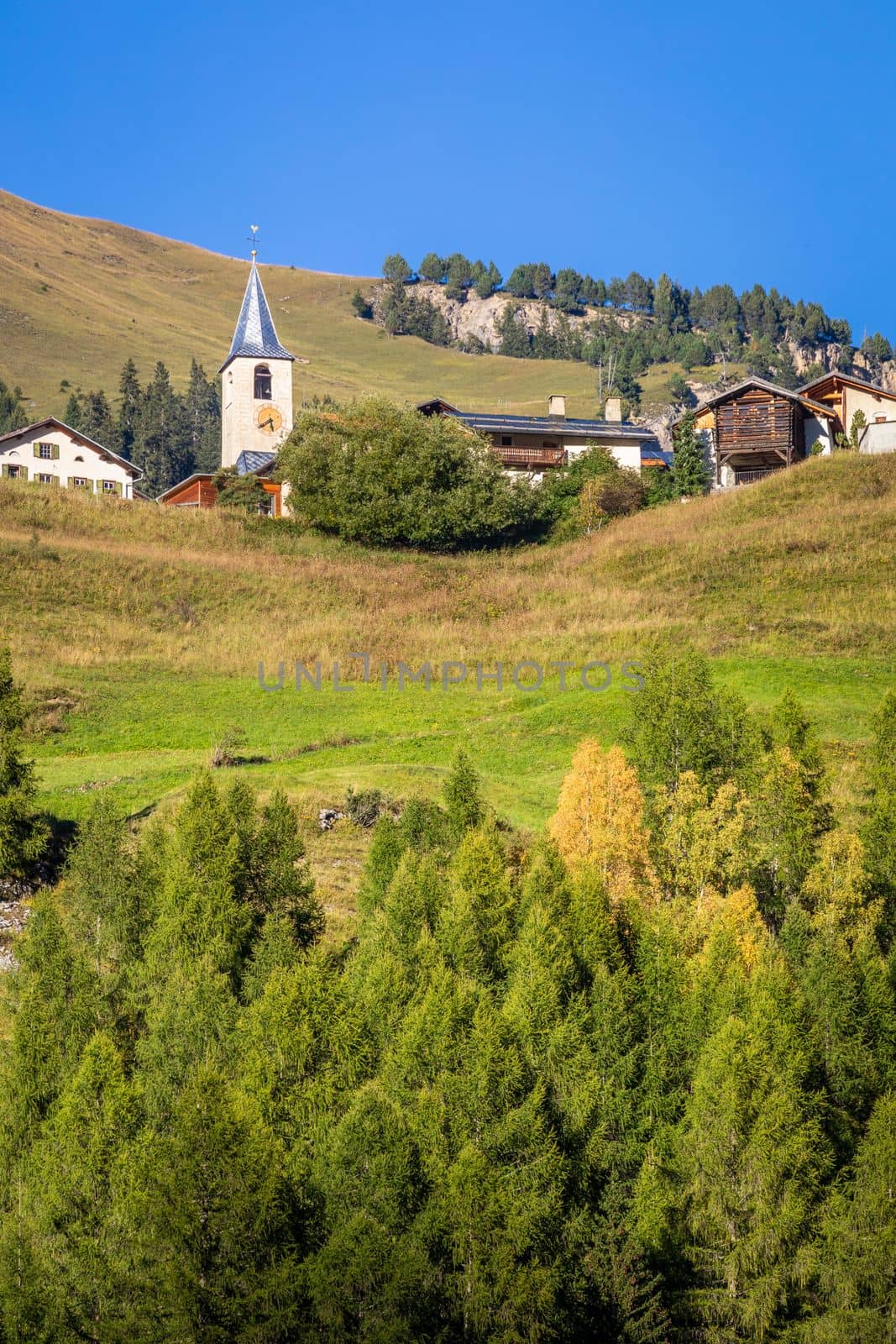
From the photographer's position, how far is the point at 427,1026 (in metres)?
23.9

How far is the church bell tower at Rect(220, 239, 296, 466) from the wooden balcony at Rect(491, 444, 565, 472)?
1487 centimetres

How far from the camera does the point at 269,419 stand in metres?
93.8

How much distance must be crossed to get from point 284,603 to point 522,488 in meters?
19.9

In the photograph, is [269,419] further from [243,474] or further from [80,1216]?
[80,1216]

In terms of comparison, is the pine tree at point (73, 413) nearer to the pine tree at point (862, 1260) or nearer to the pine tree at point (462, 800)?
the pine tree at point (462, 800)

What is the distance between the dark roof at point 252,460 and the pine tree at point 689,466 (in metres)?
22.2

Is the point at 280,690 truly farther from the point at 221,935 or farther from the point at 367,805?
the point at 221,935

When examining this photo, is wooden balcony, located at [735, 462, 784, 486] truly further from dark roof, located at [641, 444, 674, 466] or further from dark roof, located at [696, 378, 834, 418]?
dark roof, located at [641, 444, 674, 466]

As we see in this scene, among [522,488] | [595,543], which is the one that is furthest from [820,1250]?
[522,488]

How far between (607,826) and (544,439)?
2315 inches

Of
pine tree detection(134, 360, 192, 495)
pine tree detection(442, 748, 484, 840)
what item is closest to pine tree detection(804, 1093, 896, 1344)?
pine tree detection(442, 748, 484, 840)

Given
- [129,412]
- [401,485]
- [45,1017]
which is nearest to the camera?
[45,1017]

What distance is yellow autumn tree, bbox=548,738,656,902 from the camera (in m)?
31.4

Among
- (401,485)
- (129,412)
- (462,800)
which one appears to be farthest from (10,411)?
(462,800)
